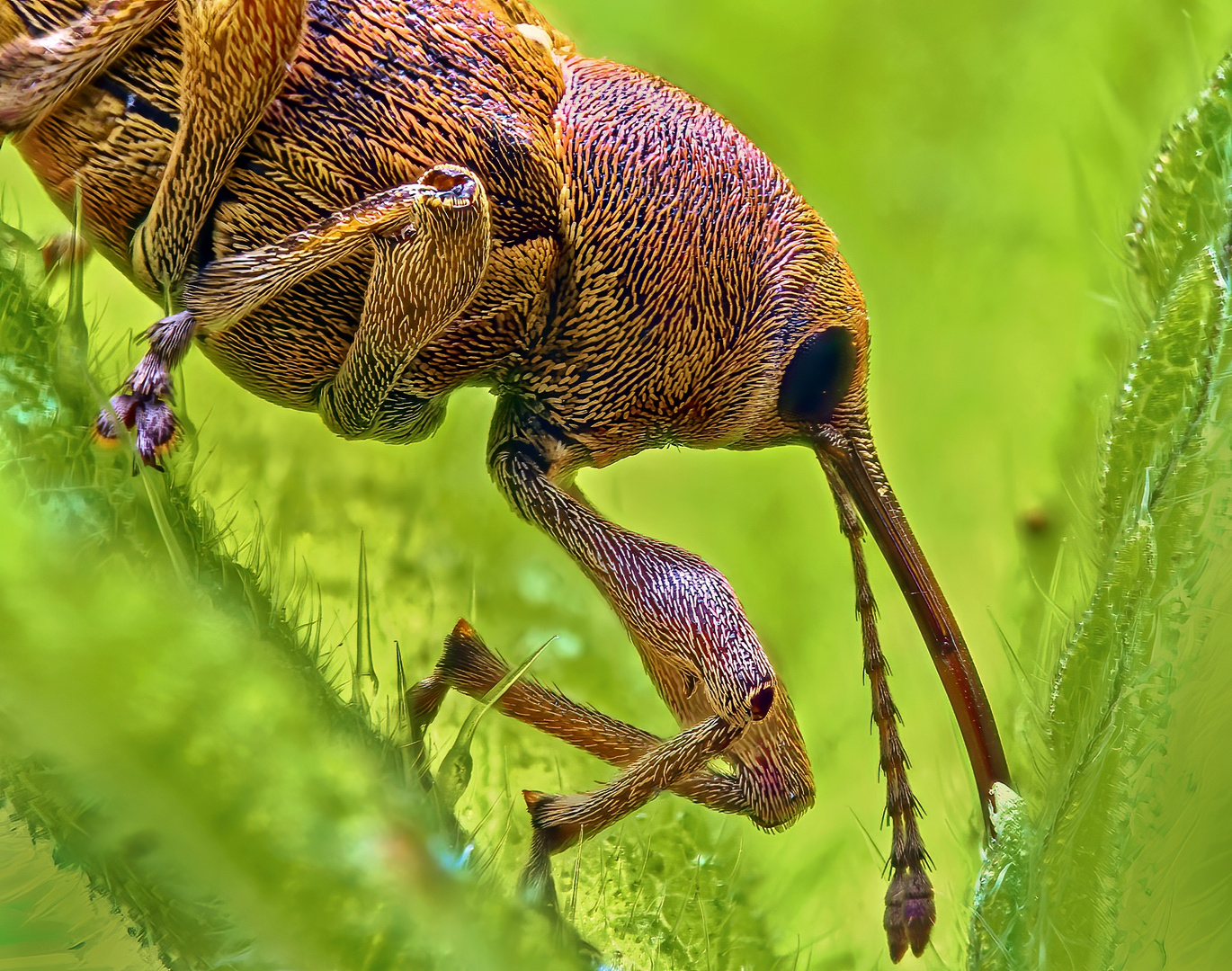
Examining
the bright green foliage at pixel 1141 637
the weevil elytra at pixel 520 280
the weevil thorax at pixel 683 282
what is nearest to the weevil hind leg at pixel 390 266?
the weevil elytra at pixel 520 280

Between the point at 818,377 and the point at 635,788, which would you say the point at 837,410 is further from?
the point at 635,788

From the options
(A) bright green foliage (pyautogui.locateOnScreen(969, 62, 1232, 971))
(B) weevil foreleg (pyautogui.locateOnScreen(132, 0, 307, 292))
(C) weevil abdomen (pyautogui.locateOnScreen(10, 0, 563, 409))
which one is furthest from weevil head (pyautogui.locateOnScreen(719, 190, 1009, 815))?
(B) weevil foreleg (pyautogui.locateOnScreen(132, 0, 307, 292))

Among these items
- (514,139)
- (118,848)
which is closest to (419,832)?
(118,848)

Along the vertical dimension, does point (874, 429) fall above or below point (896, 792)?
above

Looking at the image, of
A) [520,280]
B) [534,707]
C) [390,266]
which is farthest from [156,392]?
[534,707]

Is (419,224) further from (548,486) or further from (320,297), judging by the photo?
(548,486)

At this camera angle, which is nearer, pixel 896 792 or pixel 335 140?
pixel 335 140

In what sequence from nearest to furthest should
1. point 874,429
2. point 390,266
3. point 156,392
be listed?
point 156,392, point 390,266, point 874,429
